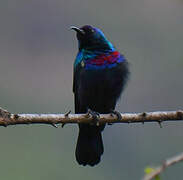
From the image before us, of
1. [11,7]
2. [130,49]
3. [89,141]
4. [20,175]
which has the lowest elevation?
[20,175]

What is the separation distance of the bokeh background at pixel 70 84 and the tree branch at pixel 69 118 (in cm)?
1239

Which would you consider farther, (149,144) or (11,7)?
(11,7)

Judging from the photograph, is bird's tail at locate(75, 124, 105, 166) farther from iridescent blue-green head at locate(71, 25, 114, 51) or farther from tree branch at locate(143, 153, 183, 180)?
tree branch at locate(143, 153, 183, 180)

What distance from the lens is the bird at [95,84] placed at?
6.34 m

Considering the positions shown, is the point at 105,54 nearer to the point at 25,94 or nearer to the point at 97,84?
the point at 97,84

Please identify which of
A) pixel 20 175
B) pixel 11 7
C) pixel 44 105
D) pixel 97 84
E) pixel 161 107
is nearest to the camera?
pixel 97 84

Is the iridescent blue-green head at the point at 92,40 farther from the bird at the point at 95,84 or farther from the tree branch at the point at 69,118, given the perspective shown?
the tree branch at the point at 69,118

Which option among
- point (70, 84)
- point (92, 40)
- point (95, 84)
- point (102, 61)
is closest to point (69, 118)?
point (95, 84)

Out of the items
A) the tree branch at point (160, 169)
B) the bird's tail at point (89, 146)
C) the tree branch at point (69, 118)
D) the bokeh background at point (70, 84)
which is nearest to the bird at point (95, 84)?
the bird's tail at point (89, 146)

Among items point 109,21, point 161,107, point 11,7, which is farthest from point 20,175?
point 11,7

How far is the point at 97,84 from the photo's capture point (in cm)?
632

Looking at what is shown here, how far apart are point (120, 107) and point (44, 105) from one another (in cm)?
372

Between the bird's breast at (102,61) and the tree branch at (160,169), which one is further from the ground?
the bird's breast at (102,61)

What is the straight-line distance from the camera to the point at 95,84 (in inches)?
249
